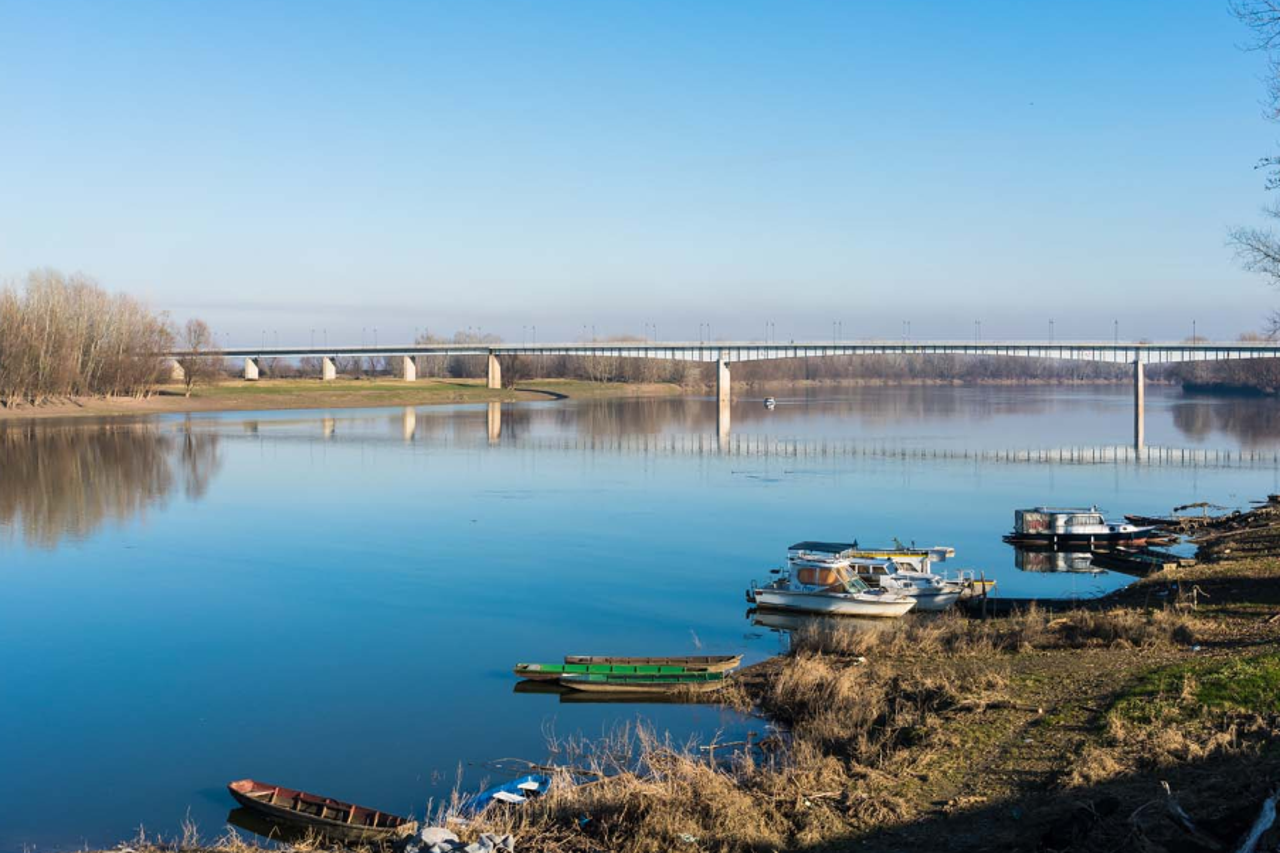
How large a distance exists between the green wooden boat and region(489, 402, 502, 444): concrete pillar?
6581 cm

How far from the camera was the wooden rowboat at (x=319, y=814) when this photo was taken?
578 inches

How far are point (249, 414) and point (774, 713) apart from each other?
115m

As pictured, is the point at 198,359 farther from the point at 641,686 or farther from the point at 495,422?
the point at 641,686

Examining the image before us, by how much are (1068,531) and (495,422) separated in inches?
3084

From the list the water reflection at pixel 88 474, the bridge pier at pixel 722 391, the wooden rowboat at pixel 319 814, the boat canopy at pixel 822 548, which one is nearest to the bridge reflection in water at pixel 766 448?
the water reflection at pixel 88 474

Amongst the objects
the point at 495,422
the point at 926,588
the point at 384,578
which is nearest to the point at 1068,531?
the point at 926,588

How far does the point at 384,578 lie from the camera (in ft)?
115

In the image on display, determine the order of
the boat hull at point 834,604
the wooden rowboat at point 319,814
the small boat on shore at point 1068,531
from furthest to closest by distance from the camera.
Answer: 1. the small boat on shore at point 1068,531
2. the boat hull at point 834,604
3. the wooden rowboat at point 319,814

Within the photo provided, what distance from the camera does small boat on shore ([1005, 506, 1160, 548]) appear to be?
41625 mm

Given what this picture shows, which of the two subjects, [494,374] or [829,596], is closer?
[829,596]

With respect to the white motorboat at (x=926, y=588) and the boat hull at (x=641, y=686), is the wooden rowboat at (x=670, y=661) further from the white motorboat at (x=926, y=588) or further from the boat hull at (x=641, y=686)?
the white motorboat at (x=926, y=588)

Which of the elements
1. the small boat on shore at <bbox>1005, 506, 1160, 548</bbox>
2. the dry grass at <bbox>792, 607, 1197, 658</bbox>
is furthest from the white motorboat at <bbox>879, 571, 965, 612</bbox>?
the small boat on shore at <bbox>1005, 506, 1160, 548</bbox>

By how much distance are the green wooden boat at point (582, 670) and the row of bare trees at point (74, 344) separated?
10072 centimetres

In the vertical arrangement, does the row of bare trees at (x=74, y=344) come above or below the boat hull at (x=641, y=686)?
above
